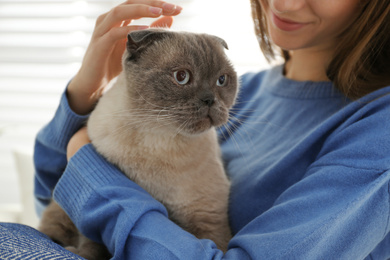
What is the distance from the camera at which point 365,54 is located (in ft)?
3.43

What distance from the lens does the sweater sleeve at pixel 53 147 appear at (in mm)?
1207

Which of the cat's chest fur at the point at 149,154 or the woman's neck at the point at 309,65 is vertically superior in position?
A: the woman's neck at the point at 309,65

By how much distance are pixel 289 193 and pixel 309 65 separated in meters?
0.55

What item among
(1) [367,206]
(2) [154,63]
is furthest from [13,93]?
(1) [367,206]

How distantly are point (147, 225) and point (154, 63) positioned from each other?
43 centimetres

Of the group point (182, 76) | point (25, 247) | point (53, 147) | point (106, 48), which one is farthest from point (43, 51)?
point (25, 247)

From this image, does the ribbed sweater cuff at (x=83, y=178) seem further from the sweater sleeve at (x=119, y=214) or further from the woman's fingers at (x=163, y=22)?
the woman's fingers at (x=163, y=22)

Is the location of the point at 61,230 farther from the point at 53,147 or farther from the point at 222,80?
the point at 222,80

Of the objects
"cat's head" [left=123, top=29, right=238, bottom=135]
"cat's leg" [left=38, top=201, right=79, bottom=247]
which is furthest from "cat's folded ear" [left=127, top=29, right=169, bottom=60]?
"cat's leg" [left=38, top=201, right=79, bottom=247]

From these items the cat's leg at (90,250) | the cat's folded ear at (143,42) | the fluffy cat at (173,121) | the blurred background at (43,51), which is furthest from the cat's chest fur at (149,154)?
the blurred background at (43,51)

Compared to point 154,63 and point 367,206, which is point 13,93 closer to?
point 154,63

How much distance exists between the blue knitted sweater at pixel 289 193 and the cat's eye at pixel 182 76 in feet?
0.99

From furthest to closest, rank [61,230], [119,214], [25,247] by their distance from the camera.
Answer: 1. [61,230]
2. [119,214]
3. [25,247]

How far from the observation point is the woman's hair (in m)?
1.00
